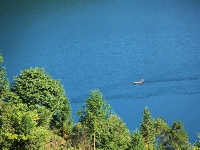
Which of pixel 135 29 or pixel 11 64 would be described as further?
pixel 135 29

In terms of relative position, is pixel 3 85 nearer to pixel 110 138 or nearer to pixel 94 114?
pixel 94 114

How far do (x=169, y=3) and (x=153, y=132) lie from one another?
59906 millimetres

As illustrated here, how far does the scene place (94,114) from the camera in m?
22.0

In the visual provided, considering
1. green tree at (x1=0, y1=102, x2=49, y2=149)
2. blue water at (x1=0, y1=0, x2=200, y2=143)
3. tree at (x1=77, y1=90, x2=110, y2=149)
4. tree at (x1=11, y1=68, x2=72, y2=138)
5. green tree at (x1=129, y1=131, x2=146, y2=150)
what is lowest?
green tree at (x1=0, y1=102, x2=49, y2=149)

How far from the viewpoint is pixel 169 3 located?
278ft

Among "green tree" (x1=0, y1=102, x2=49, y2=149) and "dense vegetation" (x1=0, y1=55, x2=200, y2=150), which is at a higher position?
"dense vegetation" (x1=0, y1=55, x2=200, y2=150)

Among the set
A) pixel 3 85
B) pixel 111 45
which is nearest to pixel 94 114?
pixel 3 85

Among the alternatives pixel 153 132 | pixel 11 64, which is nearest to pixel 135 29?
pixel 11 64

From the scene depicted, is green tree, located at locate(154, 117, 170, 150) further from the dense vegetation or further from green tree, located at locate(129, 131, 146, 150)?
green tree, located at locate(129, 131, 146, 150)

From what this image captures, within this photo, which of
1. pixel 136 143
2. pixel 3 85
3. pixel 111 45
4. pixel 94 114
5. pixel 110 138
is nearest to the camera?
pixel 3 85

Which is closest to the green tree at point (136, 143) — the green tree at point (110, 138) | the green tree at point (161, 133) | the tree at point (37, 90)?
the green tree at point (110, 138)

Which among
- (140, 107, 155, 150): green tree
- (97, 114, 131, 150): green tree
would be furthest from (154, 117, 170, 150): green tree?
(97, 114, 131, 150): green tree

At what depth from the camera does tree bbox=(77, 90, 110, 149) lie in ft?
71.4

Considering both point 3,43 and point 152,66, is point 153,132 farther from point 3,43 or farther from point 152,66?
point 3,43
